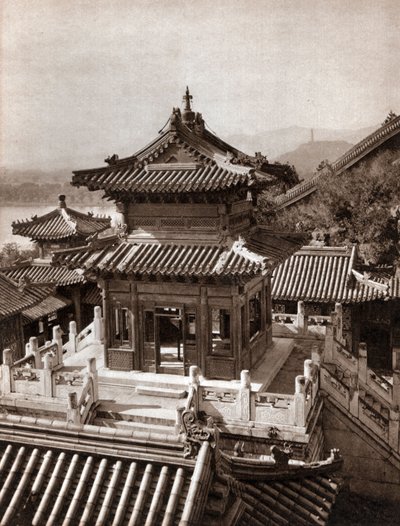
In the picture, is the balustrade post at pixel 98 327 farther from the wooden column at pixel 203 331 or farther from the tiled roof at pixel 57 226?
the tiled roof at pixel 57 226

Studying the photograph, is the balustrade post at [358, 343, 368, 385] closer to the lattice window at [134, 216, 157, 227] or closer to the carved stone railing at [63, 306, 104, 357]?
the lattice window at [134, 216, 157, 227]

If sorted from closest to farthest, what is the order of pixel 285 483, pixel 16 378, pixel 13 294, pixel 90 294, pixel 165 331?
pixel 285 483 < pixel 16 378 < pixel 165 331 < pixel 13 294 < pixel 90 294

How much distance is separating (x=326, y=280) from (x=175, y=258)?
10.3 meters

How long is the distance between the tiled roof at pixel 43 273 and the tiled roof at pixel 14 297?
12.6 ft

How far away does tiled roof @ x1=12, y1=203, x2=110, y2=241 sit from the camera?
29453mm

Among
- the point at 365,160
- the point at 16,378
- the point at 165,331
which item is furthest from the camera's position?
the point at 365,160

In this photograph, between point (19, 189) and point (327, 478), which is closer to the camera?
point (327, 478)

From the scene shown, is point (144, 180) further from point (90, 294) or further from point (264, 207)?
point (264, 207)

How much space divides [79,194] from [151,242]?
254ft

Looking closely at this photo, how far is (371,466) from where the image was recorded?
1435cm

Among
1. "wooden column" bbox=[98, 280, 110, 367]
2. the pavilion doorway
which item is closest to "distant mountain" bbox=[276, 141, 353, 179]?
the pavilion doorway

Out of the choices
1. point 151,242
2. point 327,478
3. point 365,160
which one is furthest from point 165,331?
point 365,160

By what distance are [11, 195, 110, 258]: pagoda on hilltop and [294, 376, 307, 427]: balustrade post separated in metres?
18.4

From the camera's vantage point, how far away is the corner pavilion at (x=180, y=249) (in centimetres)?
1509
